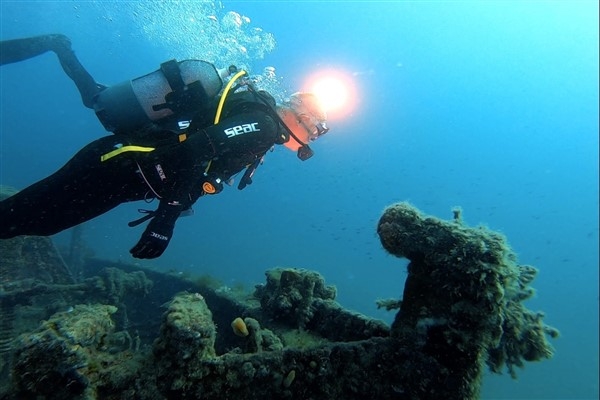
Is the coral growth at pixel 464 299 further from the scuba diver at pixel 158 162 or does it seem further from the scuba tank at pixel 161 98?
the scuba tank at pixel 161 98

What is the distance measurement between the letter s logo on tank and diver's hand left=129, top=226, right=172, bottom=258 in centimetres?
124

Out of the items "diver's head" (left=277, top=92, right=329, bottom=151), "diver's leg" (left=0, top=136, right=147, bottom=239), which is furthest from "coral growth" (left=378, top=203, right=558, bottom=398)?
"diver's leg" (left=0, top=136, right=147, bottom=239)

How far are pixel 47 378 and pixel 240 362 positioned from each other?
107 cm

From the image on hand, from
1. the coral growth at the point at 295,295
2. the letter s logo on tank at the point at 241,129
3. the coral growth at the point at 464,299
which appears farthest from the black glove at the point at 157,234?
the coral growth at the point at 464,299

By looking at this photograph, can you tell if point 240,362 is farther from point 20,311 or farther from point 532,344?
point 20,311

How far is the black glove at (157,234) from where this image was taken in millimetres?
3629

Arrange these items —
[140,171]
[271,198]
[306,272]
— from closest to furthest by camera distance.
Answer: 1. [140,171]
2. [306,272]
3. [271,198]

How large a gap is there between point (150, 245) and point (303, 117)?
2.54 m

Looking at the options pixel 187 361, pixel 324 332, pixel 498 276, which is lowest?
pixel 187 361

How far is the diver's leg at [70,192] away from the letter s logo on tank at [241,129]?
106cm

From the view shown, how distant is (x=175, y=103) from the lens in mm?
4152

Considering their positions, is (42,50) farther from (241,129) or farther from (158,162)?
(241,129)

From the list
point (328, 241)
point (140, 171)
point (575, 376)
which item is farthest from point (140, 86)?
point (328, 241)

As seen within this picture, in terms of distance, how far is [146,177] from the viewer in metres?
3.77
